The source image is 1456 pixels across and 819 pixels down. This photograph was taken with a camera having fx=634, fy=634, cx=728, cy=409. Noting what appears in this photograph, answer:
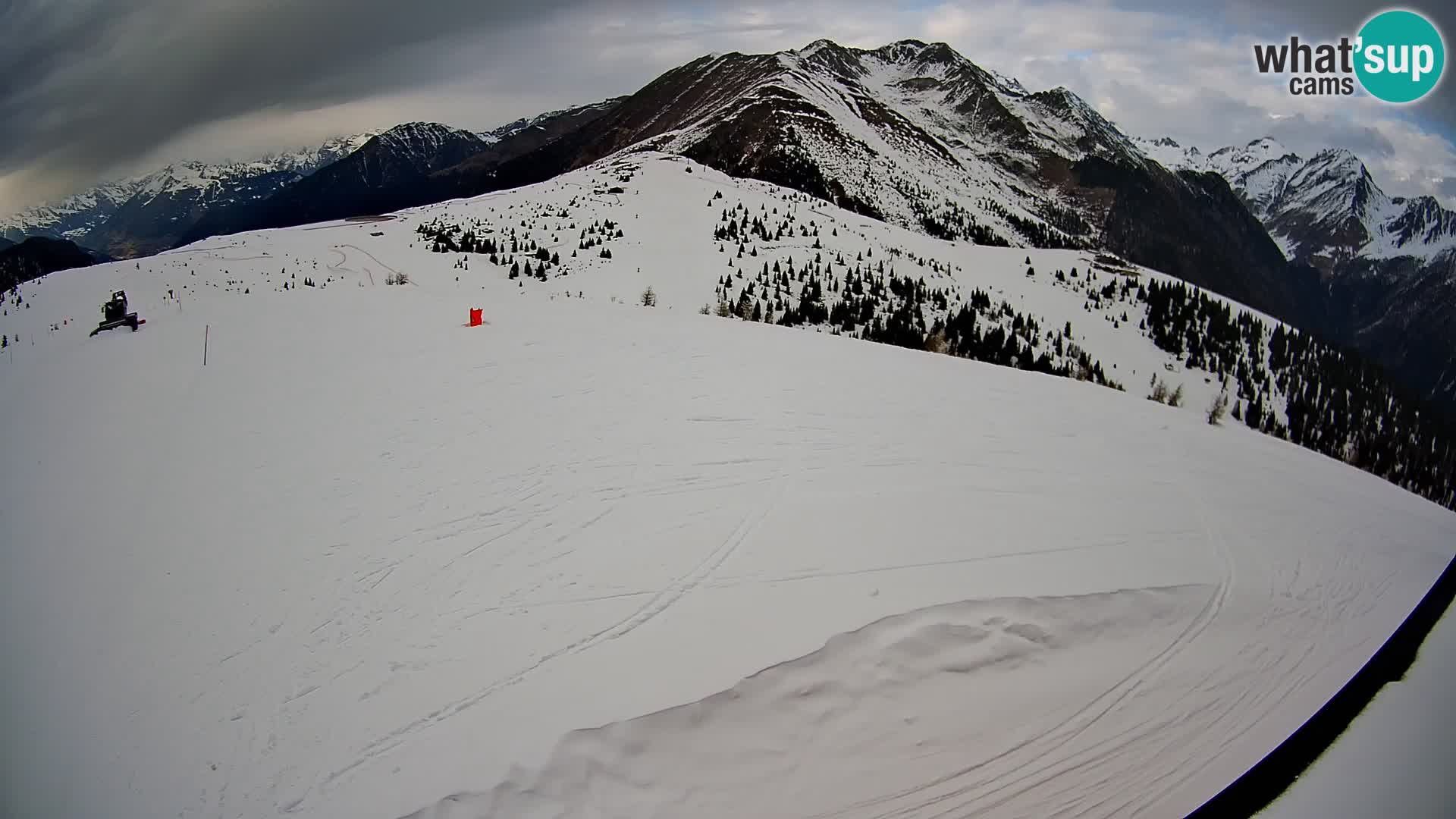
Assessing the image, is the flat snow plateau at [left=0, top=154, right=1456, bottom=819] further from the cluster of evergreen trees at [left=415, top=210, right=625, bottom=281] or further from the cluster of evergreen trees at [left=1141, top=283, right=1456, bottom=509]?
the cluster of evergreen trees at [left=1141, top=283, right=1456, bottom=509]

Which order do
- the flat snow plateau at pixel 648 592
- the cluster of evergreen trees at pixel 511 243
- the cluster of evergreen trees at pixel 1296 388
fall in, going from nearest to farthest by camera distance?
the flat snow plateau at pixel 648 592 < the cluster of evergreen trees at pixel 511 243 < the cluster of evergreen trees at pixel 1296 388

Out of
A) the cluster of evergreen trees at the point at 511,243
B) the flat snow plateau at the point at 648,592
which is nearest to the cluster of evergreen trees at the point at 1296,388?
the flat snow plateau at the point at 648,592

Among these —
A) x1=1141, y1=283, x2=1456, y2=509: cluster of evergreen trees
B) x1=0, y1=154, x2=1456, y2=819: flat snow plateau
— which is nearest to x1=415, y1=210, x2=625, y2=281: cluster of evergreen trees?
x1=0, y1=154, x2=1456, y2=819: flat snow plateau

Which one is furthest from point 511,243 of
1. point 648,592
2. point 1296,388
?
point 1296,388

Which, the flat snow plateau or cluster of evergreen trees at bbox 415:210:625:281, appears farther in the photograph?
cluster of evergreen trees at bbox 415:210:625:281

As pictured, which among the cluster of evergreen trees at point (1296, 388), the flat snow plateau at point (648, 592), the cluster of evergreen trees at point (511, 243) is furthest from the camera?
the cluster of evergreen trees at point (1296, 388)

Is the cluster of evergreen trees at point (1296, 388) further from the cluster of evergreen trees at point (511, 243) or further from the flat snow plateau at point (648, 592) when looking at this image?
the cluster of evergreen trees at point (511, 243)

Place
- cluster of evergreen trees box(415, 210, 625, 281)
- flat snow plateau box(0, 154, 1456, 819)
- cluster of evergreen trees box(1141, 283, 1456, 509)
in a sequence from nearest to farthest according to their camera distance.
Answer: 1. flat snow plateau box(0, 154, 1456, 819)
2. cluster of evergreen trees box(415, 210, 625, 281)
3. cluster of evergreen trees box(1141, 283, 1456, 509)

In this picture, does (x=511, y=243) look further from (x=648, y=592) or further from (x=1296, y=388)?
(x=1296, y=388)
